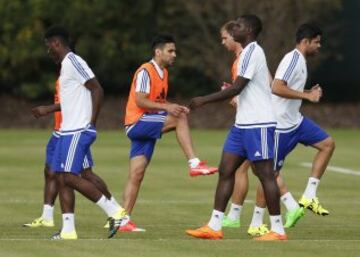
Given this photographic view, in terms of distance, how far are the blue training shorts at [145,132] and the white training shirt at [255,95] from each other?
7.17ft

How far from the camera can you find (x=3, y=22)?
42.5 metres

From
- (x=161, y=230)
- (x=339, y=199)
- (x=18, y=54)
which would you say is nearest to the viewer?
(x=161, y=230)

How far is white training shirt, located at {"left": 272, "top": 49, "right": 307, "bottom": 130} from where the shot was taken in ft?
50.2

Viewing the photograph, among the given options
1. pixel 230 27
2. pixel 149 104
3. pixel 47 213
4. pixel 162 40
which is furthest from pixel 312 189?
pixel 47 213

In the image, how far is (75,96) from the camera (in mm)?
13727

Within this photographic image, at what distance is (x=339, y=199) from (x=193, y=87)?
82.5ft

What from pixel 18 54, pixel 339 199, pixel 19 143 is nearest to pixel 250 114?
pixel 339 199

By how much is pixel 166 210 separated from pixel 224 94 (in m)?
4.54

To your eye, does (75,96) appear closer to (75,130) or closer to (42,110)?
(75,130)

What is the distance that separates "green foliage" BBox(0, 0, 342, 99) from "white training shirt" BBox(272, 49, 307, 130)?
26.2m

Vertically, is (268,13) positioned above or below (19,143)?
above

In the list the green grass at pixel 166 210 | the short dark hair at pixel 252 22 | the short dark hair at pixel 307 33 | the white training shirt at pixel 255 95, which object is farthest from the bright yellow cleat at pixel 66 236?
the short dark hair at pixel 307 33

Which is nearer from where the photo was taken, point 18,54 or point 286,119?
point 286,119

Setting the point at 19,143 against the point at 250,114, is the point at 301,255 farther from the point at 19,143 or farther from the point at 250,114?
the point at 19,143
